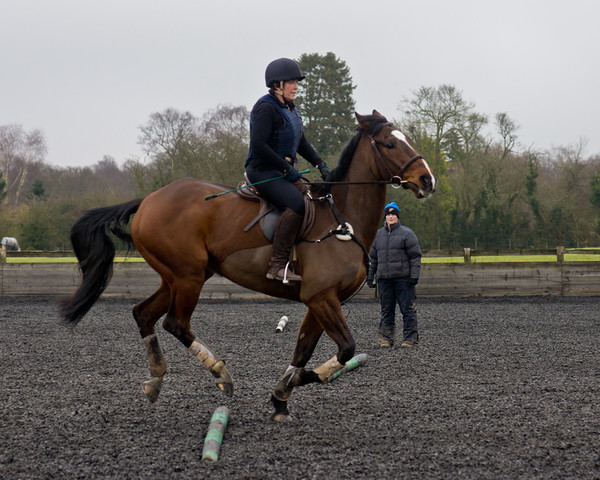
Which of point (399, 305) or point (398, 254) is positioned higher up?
point (398, 254)

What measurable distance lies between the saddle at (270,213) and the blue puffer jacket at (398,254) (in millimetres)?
4507

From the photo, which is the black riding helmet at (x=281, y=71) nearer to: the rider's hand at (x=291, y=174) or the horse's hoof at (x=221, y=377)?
the rider's hand at (x=291, y=174)

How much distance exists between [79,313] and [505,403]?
3.74m

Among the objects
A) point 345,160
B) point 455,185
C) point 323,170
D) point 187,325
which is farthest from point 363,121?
point 455,185

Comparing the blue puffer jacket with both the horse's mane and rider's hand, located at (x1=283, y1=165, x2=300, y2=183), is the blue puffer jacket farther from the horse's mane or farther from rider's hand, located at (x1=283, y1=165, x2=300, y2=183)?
rider's hand, located at (x1=283, y1=165, x2=300, y2=183)

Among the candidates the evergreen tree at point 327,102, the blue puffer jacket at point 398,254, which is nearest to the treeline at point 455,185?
the evergreen tree at point 327,102

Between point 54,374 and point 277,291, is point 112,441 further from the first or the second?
point 54,374

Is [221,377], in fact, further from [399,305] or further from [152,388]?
[399,305]

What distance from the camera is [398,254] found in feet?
31.6

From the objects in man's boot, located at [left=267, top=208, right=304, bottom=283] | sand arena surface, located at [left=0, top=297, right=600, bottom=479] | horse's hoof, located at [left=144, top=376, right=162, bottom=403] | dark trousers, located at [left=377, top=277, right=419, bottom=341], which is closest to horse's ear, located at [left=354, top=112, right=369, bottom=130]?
man's boot, located at [left=267, top=208, right=304, bottom=283]

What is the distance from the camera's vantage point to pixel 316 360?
317 inches

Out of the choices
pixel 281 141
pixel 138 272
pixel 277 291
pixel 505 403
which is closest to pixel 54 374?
pixel 277 291

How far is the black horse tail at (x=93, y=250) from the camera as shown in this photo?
5.89 meters

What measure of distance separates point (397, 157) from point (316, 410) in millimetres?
2122
